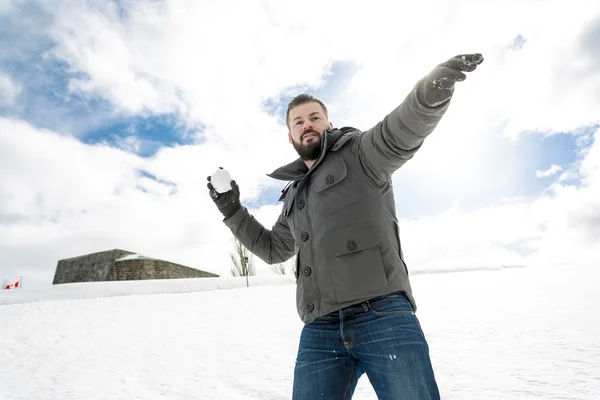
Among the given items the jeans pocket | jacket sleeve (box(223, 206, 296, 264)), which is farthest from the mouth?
the jeans pocket

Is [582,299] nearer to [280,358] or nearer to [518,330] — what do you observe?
[518,330]

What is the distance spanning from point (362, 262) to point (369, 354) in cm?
30

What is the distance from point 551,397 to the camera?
2.36 meters

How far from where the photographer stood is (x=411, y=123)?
127cm

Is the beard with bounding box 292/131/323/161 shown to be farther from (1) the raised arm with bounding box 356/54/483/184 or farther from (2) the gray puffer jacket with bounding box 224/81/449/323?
(1) the raised arm with bounding box 356/54/483/184

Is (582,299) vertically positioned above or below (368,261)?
above

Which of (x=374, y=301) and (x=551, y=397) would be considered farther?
(x=551, y=397)

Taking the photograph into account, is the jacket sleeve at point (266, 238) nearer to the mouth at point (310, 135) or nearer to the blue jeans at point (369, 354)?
the mouth at point (310, 135)

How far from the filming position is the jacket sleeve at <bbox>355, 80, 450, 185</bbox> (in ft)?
4.12

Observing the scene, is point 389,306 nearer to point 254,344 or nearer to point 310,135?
point 310,135

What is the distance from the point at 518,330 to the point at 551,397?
1873 mm

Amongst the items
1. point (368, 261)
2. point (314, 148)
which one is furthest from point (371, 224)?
point (314, 148)

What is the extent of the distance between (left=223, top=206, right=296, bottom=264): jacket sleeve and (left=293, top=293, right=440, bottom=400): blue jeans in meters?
0.59

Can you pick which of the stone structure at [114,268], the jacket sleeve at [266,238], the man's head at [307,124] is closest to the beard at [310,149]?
the man's head at [307,124]
